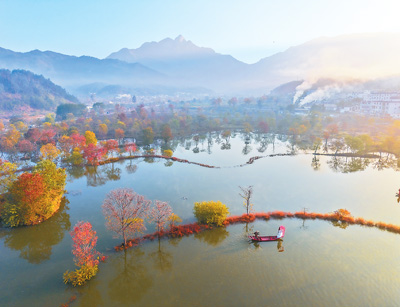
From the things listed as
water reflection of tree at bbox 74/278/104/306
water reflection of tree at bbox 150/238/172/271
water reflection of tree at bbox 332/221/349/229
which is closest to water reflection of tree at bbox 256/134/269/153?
water reflection of tree at bbox 332/221/349/229

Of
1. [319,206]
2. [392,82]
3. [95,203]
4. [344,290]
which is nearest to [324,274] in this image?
[344,290]

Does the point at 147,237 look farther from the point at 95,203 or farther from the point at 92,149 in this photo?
the point at 92,149

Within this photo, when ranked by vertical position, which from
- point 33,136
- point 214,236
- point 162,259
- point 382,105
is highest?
point 382,105

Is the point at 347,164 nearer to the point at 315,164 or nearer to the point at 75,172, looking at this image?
the point at 315,164

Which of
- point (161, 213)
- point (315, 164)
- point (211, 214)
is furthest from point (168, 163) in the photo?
point (315, 164)

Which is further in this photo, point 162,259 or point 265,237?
point 265,237

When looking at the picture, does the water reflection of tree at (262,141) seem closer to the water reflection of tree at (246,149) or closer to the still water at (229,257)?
the water reflection of tree at (246,149)

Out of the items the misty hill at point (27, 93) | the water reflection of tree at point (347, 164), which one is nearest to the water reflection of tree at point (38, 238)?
the water reflection of tree at point (347, 164)
